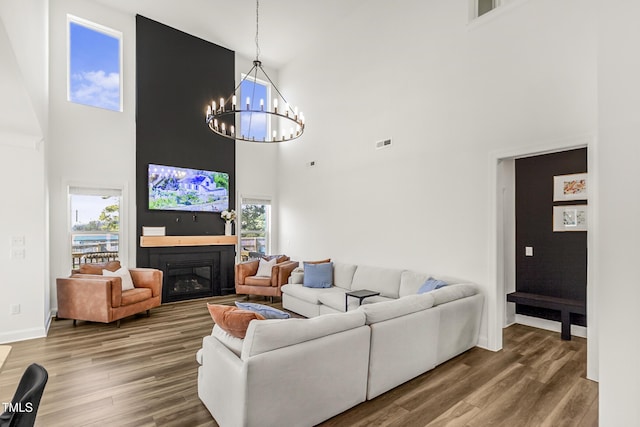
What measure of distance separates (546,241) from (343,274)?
3193mm

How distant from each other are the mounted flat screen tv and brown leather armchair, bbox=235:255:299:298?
1.55 metres

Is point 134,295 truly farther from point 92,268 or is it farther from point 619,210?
point 619,210

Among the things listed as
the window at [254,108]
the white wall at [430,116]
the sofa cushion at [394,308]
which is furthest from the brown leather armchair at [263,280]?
the sofa cushion at [394,308]

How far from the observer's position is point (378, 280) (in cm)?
506

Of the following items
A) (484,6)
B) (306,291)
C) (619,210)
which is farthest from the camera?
(306,291)

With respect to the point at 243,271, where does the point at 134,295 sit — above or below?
below

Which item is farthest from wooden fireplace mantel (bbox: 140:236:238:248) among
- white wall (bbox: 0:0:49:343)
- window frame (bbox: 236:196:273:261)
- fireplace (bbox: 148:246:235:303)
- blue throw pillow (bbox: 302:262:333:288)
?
blue throw pillow (bbox: 302:262:333:288)

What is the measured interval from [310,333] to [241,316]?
52 cm

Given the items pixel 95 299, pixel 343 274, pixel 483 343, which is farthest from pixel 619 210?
pixel 95 299

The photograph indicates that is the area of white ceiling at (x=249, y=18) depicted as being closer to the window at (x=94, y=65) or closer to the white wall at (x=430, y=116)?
the white wall at (x=430, y=116)

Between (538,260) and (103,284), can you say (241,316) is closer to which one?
(103,284)

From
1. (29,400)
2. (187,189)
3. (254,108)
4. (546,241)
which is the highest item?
(254,108)

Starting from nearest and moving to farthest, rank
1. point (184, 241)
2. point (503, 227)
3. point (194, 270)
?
point (503, 227) → point (184, 241) → point (194, 270)

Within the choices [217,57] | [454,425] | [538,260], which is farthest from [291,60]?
[454,425]
